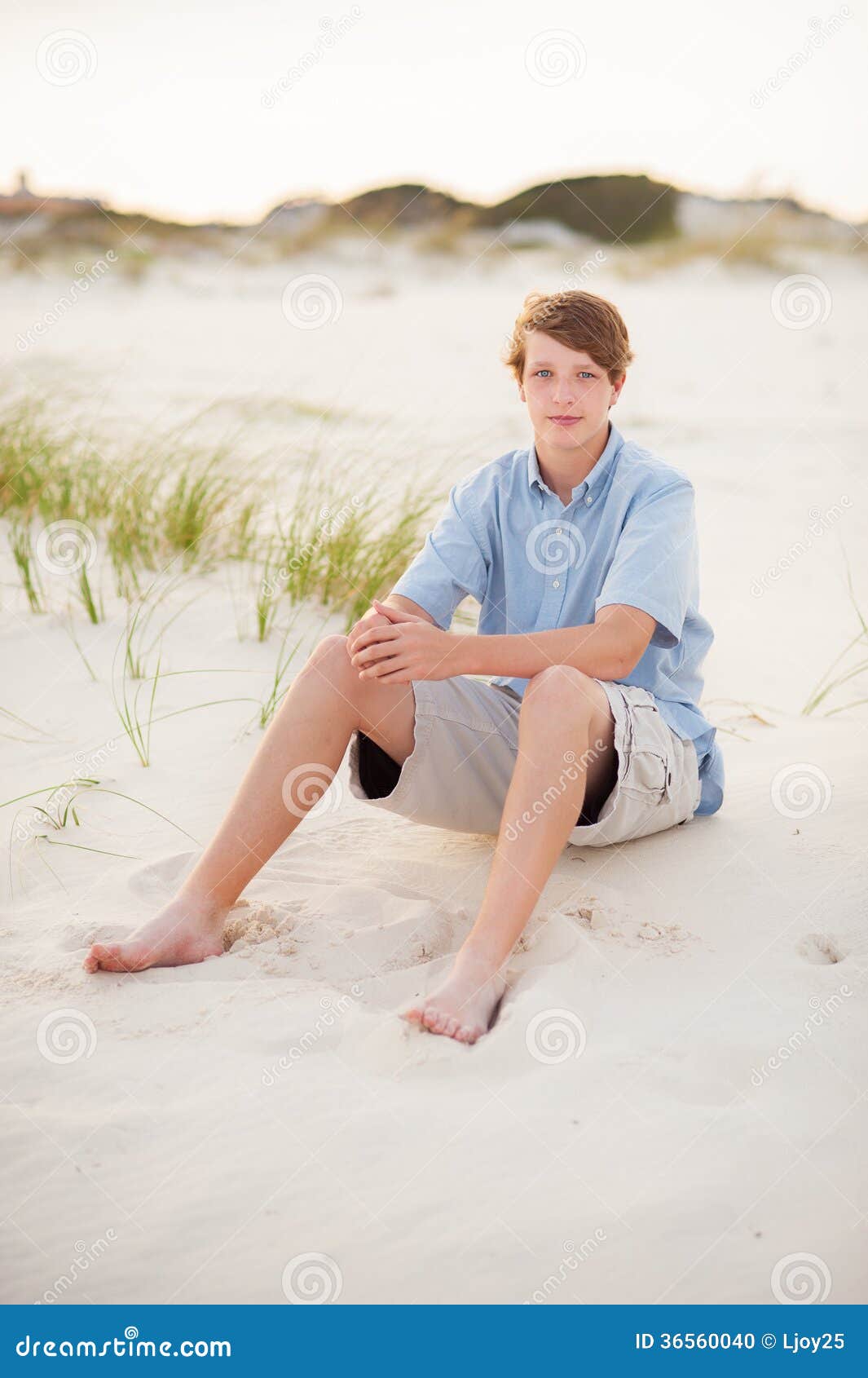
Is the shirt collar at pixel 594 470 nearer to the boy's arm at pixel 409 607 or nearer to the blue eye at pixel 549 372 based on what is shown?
the blue eye at pixel 549 372

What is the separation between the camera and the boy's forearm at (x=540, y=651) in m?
2.04

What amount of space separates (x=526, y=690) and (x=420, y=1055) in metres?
0.66

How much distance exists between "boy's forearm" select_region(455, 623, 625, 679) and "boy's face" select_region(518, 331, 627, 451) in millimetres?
438

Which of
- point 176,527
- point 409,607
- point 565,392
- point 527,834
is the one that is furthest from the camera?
point 176,527

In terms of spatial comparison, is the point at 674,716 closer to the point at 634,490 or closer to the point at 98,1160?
the point at 634,490

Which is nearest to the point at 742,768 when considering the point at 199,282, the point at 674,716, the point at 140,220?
the point at 674,716

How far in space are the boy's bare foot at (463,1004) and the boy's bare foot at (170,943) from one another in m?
0.43

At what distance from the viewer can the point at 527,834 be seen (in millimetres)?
1862

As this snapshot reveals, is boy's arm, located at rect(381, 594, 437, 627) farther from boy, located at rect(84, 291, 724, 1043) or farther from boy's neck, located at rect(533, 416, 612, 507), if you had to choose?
boy's neck, located at rect(533, 416, 612, 507)

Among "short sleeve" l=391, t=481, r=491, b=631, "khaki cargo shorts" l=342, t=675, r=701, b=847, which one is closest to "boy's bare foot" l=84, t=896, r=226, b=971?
"khaki cargo shorts" l=342, t=675, r=701, b=847

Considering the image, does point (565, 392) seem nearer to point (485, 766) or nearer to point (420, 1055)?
point (485, 766)

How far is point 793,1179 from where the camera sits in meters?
1.48

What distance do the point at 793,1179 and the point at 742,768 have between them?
1374 millimetres

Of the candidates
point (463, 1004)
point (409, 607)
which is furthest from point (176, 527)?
point (463, 1004)
